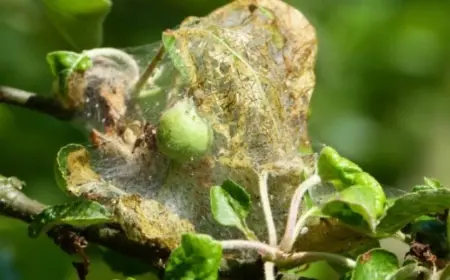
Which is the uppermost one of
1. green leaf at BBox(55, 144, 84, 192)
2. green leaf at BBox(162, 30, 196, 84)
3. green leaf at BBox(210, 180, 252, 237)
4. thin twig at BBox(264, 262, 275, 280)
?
green leaf at BBox(162, 30, 196, 84)

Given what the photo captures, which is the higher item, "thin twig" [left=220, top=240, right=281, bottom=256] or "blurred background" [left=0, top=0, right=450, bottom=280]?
"thin twig" [left=220, top=240, right=281, bottom=256]

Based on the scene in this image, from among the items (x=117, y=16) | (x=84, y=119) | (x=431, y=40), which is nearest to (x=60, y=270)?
(x=84, y=119)

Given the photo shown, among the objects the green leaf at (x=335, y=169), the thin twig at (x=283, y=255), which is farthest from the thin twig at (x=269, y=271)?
the green leaf at (x=335, y=169)

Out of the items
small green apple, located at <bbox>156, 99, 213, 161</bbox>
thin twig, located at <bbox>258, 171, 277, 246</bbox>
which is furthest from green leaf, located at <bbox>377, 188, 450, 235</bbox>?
small green apple, located at <bbox>156, 99, 213, 161</bbox>

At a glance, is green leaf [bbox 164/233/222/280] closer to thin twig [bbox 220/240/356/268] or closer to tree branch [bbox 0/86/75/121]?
thin twig [bbox 220/240/356/268]

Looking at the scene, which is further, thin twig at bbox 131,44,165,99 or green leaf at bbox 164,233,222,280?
thin twig at bbox 131,44,165,99

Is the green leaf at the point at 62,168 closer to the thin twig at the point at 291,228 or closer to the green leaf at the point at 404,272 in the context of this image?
the thin twig at the point at 291,228

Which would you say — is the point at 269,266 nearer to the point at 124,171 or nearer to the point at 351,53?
the point at 124,171
